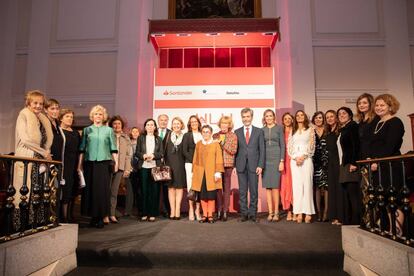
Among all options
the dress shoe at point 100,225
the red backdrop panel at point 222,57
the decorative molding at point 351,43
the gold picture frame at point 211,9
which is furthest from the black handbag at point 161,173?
the decorative molding at point 351,43

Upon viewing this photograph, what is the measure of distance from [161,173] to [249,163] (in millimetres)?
1242

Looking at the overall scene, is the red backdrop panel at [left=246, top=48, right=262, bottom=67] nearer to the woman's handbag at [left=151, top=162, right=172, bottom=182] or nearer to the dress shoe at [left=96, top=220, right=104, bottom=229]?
the woman's handbag at [left=151, top=162, right=172, bottom=182]

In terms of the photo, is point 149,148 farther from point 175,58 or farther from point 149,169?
point 175,58

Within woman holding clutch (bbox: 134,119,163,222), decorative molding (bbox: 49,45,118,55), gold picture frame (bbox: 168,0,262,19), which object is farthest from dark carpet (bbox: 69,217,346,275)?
gold picture frame (bbox: 168,0,262,19)

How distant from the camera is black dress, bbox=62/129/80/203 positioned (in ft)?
12.2

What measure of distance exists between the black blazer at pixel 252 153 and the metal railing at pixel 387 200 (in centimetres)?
156

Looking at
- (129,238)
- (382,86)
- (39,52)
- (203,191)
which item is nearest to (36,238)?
(129,238)

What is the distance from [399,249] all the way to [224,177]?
2.66 meters

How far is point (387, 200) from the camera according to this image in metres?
2.50

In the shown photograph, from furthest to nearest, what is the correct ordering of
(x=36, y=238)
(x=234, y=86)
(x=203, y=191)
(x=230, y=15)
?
1. (x=230, y=15)
2. (x=234, y=86)
3. (x=203, y=191)
4. (x=36, y=238)

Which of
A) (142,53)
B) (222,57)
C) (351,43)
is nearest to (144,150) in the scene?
(142,53)

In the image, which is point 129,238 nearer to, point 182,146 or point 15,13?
point 182,146

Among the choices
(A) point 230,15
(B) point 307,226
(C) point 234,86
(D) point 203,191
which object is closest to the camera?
(B) point 307,226

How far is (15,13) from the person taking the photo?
291 inches
